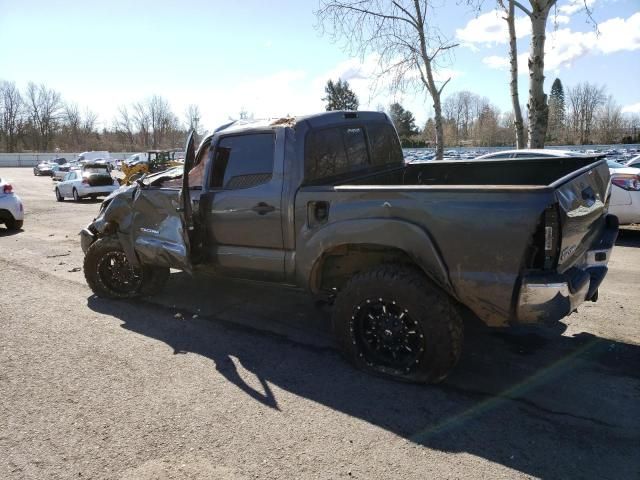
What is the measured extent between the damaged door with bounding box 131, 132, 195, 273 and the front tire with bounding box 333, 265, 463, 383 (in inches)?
71.6

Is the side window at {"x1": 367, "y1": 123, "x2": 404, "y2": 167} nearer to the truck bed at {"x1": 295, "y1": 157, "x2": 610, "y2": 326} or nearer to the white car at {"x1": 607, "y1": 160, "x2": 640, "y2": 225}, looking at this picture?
the truck bed at {"x1": 295, "y1": 157, "x2": 610, "y2": 326}

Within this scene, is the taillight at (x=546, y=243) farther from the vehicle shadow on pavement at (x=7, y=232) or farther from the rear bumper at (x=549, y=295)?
the vehicle shadow on pavement at (x=7, y=232)

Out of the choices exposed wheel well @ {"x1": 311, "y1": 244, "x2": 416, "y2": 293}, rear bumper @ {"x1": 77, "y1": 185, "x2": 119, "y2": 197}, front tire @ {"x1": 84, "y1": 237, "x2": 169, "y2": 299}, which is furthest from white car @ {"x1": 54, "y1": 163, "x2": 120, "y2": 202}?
exposed wheel well @ {"x1": 311, "y1": 244, "x2": 416, "y2": 293}

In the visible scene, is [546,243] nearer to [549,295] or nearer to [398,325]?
[549,295]

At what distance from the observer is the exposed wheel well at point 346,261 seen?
3.71 metres

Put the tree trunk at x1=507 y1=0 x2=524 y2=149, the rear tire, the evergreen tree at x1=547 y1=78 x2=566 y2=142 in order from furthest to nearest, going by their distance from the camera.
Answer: the evergreen tree at x1=547 y1=78 x2=566 y2=142, the tree trunk at x1=507 y1=0 x2=524 y2=149, the rear tire

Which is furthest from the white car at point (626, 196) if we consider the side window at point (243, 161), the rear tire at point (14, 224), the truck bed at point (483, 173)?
the rear tire at point (14, 224)

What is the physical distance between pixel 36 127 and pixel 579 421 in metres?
115

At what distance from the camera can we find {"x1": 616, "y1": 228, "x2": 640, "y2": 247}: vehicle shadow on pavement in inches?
347

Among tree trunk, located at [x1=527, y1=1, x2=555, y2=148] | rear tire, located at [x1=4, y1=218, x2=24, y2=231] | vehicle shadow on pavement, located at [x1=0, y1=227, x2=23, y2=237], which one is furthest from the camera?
rear tire, located at [x1=4, y1=218, x2=24, y2=231]

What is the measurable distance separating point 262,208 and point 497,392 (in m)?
2.39

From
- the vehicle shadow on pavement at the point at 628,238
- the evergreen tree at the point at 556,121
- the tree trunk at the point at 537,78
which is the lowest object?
the vehicle shadow on pavement at the point at 628,238

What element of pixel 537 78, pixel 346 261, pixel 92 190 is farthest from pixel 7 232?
pixel 537 78

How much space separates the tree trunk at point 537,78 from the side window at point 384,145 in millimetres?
7165
